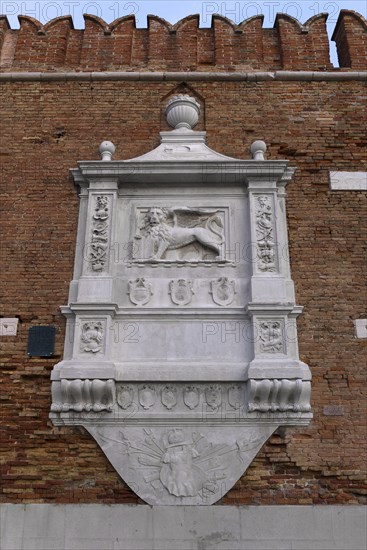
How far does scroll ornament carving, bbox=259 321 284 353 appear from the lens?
22.6ft

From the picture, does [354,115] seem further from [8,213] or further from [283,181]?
[8,213]

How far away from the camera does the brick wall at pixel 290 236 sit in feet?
21.4

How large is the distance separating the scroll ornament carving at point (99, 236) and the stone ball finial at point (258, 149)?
5.95ft

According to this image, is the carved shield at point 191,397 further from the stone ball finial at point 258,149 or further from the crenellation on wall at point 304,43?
the crenellation on wall at point 304,43

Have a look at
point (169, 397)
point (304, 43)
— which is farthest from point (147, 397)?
point (304, 43)

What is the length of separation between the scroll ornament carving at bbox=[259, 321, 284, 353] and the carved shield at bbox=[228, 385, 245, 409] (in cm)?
46

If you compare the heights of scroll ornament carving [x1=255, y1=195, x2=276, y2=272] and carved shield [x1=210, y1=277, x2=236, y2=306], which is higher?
scroll ornament carving [x1=255, y1=195, x2=276, y2=272]

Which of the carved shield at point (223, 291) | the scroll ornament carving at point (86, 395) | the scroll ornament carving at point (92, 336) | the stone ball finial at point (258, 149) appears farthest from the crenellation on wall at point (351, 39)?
the scroll ornament carving at point (86, 395)

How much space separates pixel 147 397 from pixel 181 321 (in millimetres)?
863

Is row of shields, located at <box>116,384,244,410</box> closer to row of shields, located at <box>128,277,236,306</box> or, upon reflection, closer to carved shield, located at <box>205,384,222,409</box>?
carved shield, located at <box>205,384,222,409</box>

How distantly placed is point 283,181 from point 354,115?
150 centimetres

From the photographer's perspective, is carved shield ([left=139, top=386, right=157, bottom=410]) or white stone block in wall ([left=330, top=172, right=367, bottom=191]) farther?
white stone block in wall ([left=330, top=172, right=367, bottom=191])

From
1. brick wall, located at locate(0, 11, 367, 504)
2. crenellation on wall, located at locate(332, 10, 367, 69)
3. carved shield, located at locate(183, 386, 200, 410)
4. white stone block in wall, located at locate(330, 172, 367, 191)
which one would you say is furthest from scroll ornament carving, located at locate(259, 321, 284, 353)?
crenellation on wall, located at locate(332, 10, 367, 69)

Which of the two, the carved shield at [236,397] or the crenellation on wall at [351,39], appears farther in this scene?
the crenellation on wall at [351,39]
